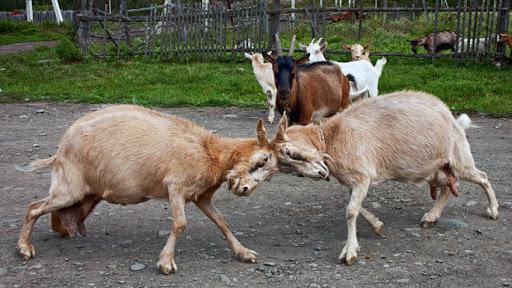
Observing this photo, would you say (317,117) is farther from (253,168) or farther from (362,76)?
(253,168)

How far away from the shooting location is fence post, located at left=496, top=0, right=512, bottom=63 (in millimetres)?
16297

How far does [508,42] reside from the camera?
52.7ft

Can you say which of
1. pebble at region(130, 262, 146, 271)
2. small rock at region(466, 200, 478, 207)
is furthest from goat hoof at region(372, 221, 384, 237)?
pebble at region(130, 262, 146, 271)

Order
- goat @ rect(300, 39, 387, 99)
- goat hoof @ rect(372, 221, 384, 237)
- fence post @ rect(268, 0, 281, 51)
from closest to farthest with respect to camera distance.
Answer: goat hoof @ rect(372, 221, 384, 237), goat @ rect(300, 39, 387, 99), fence post @ rect(268, 0, 281, 51)

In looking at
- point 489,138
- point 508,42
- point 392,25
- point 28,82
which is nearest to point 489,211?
A: point 489,138

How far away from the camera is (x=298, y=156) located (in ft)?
16.6

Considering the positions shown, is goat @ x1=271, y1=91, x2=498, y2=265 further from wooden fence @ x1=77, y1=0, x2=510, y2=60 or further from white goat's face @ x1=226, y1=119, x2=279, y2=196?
wooden fence @ x1=77, y1=0, x2=510, y2=60

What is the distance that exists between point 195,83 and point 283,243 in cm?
1030

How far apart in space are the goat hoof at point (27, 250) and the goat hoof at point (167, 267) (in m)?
1.06

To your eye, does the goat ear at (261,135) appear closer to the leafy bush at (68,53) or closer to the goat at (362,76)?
the goat at (362,76)

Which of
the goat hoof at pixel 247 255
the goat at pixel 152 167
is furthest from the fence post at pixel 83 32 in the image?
the goat hoof at pixel 247 255

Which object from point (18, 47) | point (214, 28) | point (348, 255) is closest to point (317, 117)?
point (348, 255)

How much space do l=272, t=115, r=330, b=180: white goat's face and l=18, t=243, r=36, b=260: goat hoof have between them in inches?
80.7

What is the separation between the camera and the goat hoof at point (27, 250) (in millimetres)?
5094
